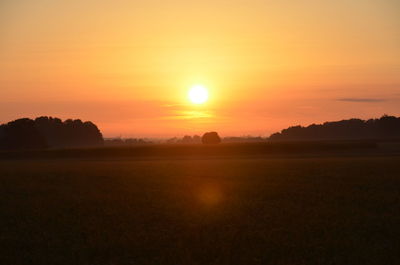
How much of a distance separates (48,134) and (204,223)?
516ft

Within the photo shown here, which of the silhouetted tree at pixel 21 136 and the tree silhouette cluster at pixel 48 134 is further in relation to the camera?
the tree silhouette cluster at pixel 48 134

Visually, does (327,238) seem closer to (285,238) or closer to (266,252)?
(285,238)

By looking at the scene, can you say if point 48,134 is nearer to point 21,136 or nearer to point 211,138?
point 21,136

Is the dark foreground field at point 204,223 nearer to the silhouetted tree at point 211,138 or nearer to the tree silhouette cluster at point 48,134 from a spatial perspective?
the tree silhouette cluster at point 48,134

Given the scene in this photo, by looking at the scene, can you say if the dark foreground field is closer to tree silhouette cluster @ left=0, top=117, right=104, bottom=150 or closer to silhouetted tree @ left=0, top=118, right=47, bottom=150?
silhouetted tree @ left=0, top=118, right=47, bottom=150

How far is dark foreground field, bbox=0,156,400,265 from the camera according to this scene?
585 inches

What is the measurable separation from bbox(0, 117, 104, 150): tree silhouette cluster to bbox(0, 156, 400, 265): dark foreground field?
84062mm

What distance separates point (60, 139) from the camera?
170125mm

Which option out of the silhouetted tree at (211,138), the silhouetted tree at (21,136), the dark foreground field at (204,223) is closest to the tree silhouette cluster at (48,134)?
the silhouetted tree at (21,136)

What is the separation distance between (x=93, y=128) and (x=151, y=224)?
174079 millimetres

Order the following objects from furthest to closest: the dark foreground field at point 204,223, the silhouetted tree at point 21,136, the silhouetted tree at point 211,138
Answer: the silhouetted tree at point 211,138, the silhouetted tree at point 21,136, the dark foreground field at point 204,223

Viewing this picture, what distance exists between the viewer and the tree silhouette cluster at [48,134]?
112 meters

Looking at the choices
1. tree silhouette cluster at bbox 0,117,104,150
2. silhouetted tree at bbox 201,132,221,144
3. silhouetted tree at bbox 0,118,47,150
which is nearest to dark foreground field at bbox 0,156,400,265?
silhouetted tree at bbox 0,118,47,150

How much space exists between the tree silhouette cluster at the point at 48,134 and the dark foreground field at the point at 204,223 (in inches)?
3310
